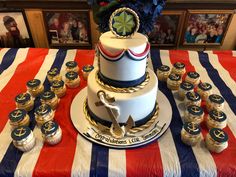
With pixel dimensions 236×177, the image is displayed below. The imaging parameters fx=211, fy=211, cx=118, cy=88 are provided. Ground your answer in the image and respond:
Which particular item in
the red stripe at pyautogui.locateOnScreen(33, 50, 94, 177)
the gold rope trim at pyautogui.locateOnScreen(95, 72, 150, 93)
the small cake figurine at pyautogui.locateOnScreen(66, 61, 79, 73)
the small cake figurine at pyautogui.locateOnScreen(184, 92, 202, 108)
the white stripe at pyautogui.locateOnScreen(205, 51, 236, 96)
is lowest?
the white stripe at pyautogui.locateOnScreen(205, 51, 236, 96)

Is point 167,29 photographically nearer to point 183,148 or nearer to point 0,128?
point 183,148

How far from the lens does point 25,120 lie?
81 cm

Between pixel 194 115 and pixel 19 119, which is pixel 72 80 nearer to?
pixel 19 119

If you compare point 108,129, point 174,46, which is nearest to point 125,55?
point 108,129

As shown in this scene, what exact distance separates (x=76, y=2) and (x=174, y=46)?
740mm

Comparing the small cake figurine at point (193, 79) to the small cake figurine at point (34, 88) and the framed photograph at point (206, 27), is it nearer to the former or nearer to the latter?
the framed photograph at point (206, 27)

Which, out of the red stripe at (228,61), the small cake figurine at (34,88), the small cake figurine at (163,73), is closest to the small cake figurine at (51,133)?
the small cake figurine at (34,88)

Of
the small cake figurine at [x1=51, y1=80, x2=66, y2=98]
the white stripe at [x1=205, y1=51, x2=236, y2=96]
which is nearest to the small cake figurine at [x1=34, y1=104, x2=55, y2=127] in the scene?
→ the small cake figurine at [x1=51, y1=80, x2=66, y2=98]

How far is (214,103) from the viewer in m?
0.90

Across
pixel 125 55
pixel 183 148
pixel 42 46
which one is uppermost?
pixel 125 55

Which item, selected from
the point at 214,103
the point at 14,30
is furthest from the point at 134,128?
the point at 14,30

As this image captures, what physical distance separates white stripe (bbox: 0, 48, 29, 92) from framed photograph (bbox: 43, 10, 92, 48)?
234 millimetres

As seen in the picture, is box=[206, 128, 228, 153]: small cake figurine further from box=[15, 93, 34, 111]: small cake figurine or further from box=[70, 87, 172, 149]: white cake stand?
box=[15, 93, 34, 111]: small cake figurine

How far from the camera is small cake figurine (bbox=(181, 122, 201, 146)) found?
753 millimetres
